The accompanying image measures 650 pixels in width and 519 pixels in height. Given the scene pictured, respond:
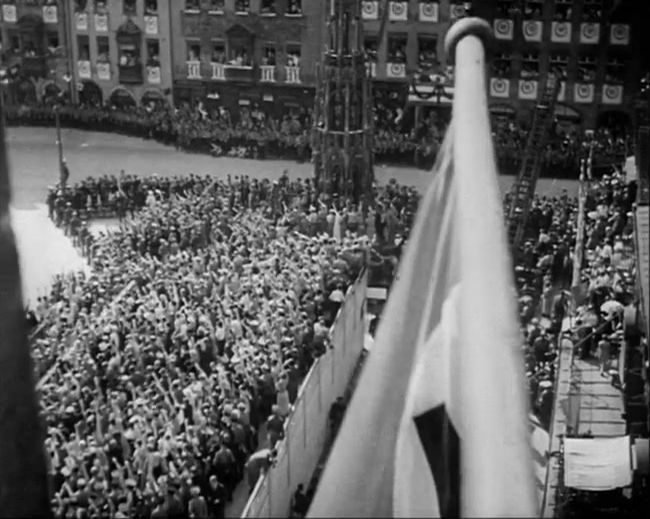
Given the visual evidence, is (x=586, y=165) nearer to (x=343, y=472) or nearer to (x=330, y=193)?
(x=330, y=193)

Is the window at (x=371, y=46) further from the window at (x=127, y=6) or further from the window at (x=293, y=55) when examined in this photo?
the window at (x=127, y=6)

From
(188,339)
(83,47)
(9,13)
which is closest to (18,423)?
(188,339)

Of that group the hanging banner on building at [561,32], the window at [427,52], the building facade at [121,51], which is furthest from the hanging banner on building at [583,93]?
the building facade at [121,51]

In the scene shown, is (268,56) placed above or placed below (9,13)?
below

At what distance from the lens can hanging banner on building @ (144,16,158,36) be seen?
2545cm

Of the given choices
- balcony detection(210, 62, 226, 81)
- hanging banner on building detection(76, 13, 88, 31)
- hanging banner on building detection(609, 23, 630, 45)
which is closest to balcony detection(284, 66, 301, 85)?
balcony detection(210, 62, 226, 81)

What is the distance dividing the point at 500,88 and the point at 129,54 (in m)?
8.44

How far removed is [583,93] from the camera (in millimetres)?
24484

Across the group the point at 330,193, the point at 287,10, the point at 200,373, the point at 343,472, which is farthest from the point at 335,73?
the point at 343,472

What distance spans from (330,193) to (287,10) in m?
5.29

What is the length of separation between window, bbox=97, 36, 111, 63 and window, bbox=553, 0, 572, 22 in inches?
392

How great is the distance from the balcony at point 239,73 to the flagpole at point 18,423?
24.2 metres

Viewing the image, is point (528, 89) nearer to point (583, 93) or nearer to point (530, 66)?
point (530, 66)

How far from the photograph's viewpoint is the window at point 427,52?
25141 millimetres
